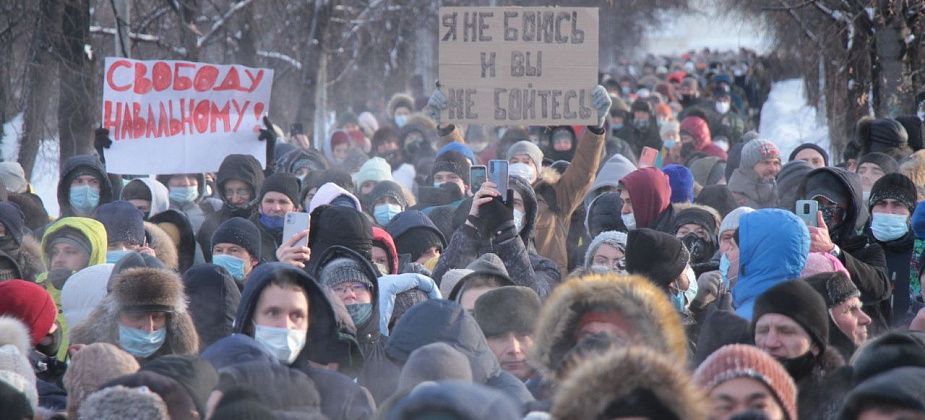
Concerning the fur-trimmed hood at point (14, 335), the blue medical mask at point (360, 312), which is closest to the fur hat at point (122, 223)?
the blue medical mask at point (360, 312)

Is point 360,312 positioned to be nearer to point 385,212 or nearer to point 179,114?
point 385,212

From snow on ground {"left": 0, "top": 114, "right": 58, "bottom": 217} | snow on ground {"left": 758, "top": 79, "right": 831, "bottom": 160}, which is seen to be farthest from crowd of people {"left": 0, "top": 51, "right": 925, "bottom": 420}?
snow on ground {"left": 758, "top": 79, "right": 831, "bottom": 160}

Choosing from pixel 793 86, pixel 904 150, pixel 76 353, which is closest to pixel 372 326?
pixel 76 353

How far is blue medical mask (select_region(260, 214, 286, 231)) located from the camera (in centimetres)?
862

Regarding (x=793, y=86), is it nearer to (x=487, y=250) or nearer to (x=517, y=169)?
(x=517, y=169)

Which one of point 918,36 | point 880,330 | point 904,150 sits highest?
point 918,36

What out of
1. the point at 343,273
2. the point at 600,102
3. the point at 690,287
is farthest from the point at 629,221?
the point at 343,273

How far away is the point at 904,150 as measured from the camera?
10852 mm

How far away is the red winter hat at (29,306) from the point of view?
6027 millimetres

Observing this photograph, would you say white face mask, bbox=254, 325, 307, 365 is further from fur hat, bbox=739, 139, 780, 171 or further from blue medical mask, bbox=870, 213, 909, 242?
fur hat, bbox=739, 139, 780, 171

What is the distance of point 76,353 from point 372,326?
156 cm

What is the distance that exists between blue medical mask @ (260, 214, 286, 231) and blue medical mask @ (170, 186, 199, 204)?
1727mm

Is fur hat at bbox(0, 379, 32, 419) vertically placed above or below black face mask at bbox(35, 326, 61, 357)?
above

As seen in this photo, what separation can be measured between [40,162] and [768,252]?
1192 cm
